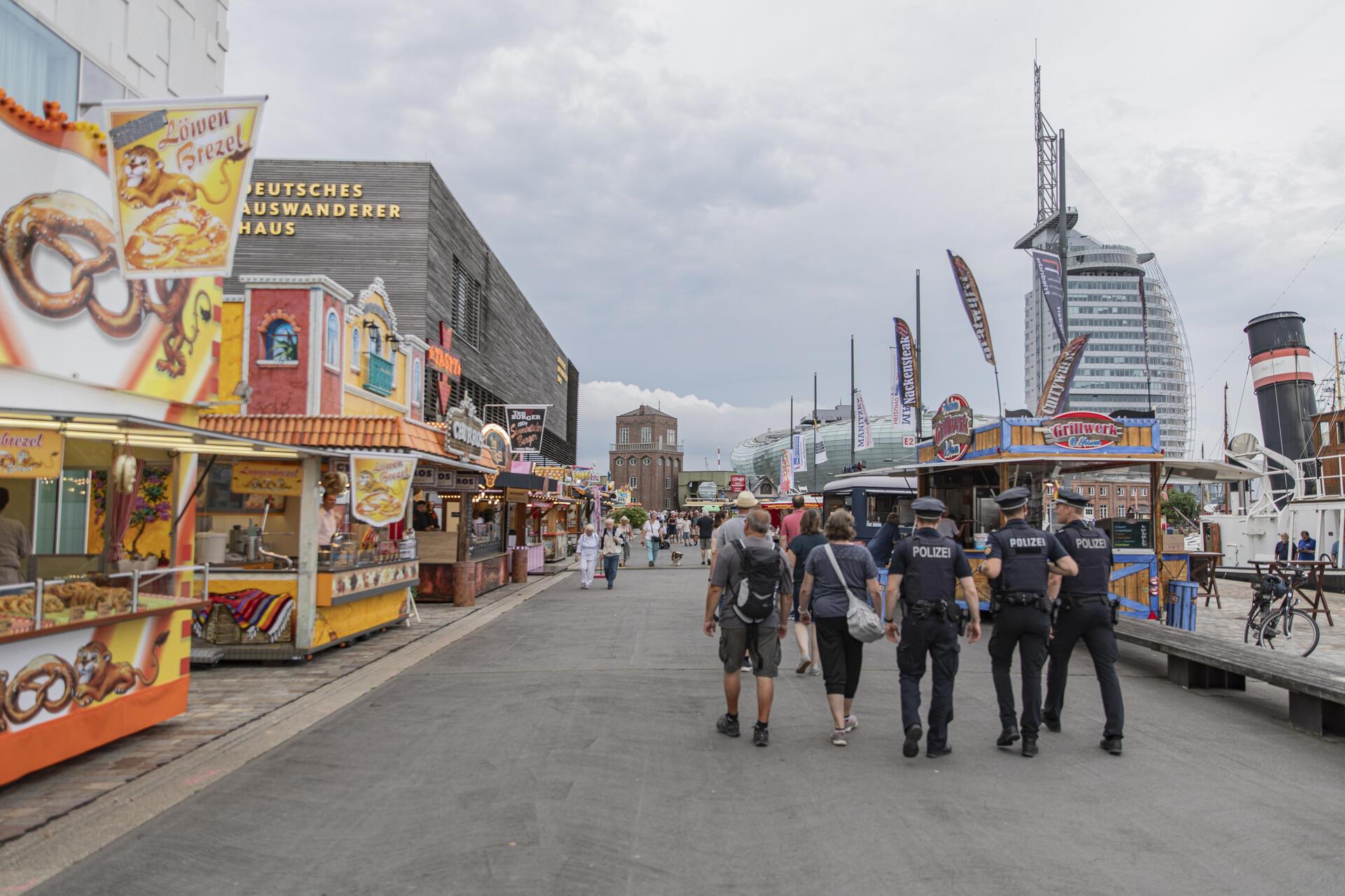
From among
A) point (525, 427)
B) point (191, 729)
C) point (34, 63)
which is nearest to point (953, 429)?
point (191, 729)

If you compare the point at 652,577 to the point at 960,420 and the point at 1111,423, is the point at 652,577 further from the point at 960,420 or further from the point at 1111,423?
the point at 1111,423

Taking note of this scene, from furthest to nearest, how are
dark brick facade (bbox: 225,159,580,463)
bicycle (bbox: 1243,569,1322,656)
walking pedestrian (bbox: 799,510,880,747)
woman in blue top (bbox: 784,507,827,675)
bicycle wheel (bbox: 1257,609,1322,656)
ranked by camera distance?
dark brick facade (bbox: 225,159,580,463), bicycle (bbox: 1243,569,1322,656), bicycle wheel (bbox: 1257,609,1322,656), woman in blue top (bbox: 784,507,827,675), walking pedestrian (bbox: 799,510,880,747)

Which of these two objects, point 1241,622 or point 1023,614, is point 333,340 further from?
point 1241,622

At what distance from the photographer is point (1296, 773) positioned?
5.58 metres

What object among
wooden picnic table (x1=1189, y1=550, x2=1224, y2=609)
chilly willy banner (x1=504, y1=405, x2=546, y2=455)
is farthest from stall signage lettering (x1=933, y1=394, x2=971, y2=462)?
chilly willy banner (x1=504, y1=405, x2=546, y2=455)

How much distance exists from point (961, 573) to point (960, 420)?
9385 millimetres

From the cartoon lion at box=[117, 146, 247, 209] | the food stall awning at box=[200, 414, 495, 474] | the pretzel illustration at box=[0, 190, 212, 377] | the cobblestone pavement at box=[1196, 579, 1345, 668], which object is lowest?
the cobblestone pavement at box=[1196, 579, 1345, 668]

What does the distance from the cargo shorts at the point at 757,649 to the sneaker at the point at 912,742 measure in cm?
101

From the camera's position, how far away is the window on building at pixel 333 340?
1299 centimetres

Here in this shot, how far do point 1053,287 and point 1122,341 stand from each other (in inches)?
4942

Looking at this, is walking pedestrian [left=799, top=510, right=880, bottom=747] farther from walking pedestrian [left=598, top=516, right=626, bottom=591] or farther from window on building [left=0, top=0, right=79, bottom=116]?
walking pedestrian [left=598, top=516, right=626, bottom=591]

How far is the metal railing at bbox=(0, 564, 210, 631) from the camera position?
530cm

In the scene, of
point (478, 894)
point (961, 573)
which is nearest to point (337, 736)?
point (478, 894)

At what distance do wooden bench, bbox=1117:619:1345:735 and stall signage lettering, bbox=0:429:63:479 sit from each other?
9762mm
